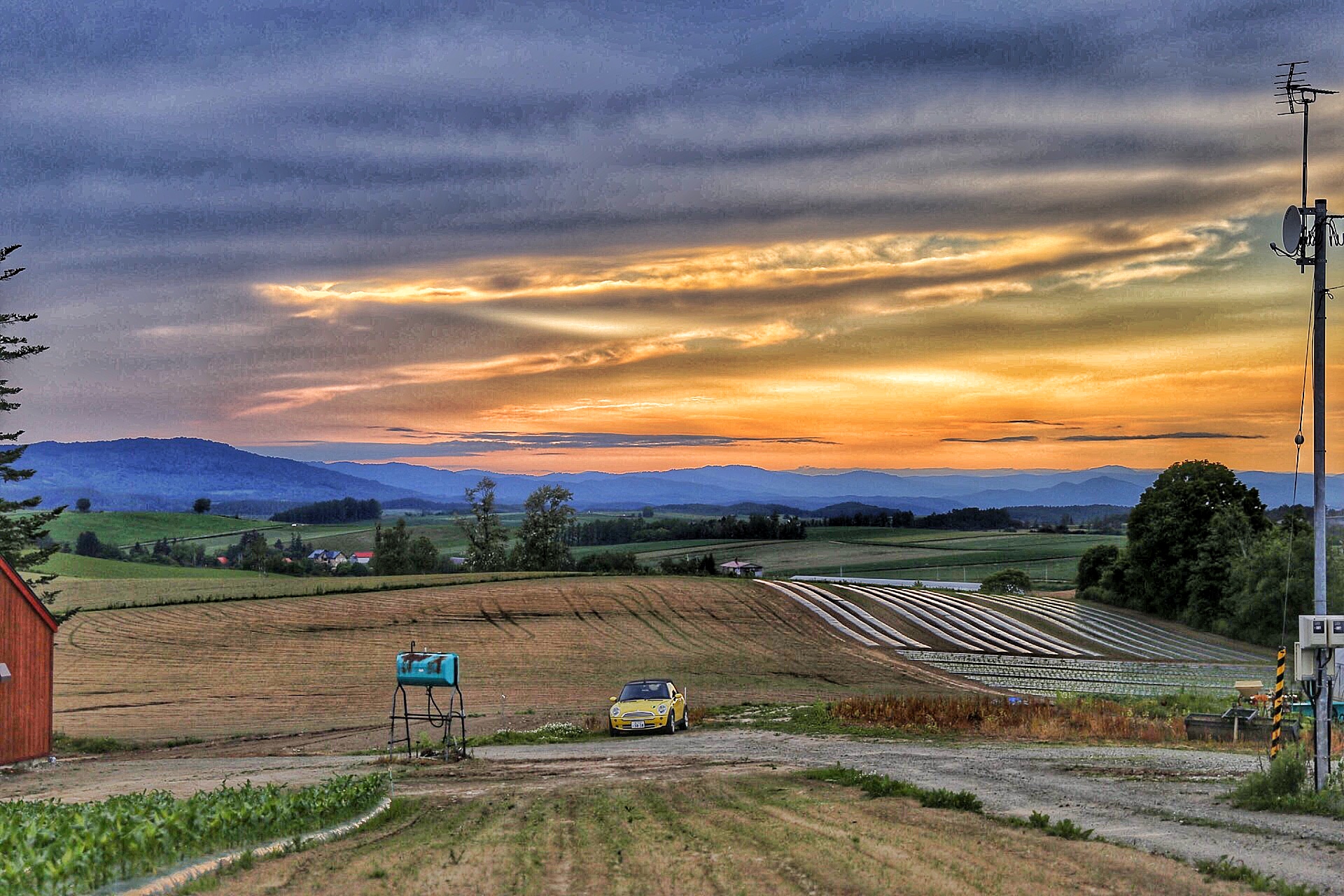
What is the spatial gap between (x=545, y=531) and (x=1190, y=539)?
6763 cm

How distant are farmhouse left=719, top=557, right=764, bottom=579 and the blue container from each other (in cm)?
8670

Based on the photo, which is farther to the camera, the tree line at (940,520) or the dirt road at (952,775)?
the tree line at (940,520)

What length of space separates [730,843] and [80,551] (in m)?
170

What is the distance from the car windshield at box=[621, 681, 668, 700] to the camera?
33219mm

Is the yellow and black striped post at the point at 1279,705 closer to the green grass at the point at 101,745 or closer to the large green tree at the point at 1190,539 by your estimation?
the green grass at the point at 101,745

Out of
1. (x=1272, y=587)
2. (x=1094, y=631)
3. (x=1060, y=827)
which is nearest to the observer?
(x=1060, y=827)

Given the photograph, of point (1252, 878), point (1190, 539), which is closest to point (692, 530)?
point (1190, 539)

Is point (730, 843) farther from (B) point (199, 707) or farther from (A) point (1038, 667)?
(A) point (1038, 667)

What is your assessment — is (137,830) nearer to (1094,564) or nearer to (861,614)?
(861,614)

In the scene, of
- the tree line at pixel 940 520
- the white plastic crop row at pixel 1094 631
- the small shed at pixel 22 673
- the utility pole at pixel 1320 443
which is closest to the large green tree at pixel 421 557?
the tree line at pixel 940 520

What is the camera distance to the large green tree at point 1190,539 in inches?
3253

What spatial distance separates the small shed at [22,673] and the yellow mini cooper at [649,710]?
53.2ft

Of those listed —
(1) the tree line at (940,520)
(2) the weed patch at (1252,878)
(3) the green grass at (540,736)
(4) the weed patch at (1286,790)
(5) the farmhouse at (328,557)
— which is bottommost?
(5) the farmhouse at (328,557)

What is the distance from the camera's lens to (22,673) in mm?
31078
